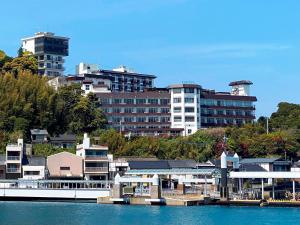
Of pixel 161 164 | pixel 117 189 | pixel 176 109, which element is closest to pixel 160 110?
pixel 176 109

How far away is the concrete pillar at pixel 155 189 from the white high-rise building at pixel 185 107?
31.8m

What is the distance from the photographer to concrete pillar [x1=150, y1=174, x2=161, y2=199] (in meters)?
53.6

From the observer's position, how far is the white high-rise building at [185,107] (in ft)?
282

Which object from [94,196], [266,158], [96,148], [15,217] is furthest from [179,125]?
[15,217]

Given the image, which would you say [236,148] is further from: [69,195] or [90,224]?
[90,224]

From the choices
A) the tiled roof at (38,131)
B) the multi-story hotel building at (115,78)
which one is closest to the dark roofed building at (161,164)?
the tiled roof at (38,131)

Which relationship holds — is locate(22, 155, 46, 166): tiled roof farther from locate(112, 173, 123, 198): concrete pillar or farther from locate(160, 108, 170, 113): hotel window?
locate(160, 108, 170, 113): hotel window

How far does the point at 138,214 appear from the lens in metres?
46.4

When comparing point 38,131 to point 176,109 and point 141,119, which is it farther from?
point 176,109

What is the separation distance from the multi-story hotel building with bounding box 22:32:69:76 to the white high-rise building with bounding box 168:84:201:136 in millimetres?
29483

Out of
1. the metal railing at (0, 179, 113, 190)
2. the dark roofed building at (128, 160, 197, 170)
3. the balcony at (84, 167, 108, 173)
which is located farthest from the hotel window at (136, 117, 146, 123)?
the metal railing at (0, 179, 113, 190)

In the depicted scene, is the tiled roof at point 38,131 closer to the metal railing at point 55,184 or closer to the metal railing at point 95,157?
the metal railing at point 95,157

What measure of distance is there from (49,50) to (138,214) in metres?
67.9

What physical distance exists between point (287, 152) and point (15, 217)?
42.9 meters
